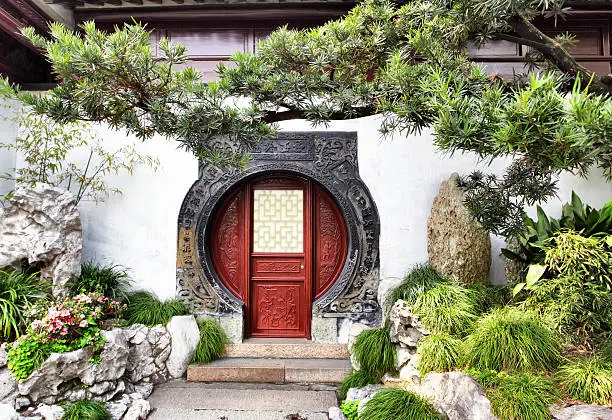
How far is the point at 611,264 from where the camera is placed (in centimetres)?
303

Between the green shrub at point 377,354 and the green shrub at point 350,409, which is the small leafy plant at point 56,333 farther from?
the green shrub at point 377,354

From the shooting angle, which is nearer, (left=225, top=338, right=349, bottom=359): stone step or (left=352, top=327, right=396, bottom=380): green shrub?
(left=352, top=327, right=396, bottom=380): green shrub

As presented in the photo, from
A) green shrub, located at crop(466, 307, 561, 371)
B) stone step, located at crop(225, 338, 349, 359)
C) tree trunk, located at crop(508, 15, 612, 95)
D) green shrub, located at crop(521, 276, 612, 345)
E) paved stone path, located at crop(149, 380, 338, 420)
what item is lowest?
paved stone path, located at crop(149, 380, 338, 420)

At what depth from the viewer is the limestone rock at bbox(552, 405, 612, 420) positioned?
2.20 m

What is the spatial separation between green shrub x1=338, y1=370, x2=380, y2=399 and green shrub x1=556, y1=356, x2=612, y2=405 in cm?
160

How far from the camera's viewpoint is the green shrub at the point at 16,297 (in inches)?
134

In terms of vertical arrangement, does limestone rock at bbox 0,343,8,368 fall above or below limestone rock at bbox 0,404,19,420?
above

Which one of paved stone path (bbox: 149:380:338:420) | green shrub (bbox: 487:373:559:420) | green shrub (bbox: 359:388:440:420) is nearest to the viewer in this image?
green shrub (bbox: 487:373:559:420)

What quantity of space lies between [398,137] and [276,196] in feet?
5.60

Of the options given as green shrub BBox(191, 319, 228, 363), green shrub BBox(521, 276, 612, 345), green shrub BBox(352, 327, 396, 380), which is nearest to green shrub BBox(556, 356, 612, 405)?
green shrub BBox(521, 276, 612, 345)

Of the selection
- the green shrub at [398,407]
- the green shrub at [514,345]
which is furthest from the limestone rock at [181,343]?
the green shrub at [514,345]

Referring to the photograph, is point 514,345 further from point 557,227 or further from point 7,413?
point 7,413

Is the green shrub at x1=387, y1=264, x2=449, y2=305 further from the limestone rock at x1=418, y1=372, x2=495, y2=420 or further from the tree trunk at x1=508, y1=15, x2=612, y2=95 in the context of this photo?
the tree trunk at x1=508, y1=15, x2=612, y2=95

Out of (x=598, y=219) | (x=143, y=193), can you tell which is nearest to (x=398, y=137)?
(x=598, y=219)
